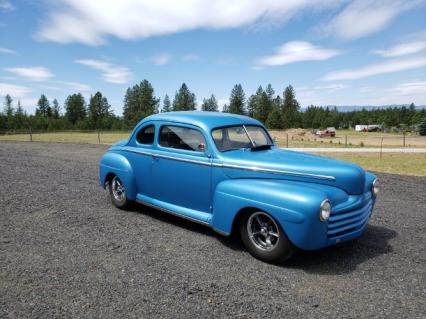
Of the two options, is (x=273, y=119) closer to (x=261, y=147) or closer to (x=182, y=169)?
(x=261, y=147)

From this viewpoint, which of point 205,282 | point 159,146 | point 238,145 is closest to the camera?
point 205,282

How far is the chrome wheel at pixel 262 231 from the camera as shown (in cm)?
437

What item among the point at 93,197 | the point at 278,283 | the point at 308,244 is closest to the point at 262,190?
the point at 308,244

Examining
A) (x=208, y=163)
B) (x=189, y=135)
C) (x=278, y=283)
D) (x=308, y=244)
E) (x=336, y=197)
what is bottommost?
(x=278, y=283)

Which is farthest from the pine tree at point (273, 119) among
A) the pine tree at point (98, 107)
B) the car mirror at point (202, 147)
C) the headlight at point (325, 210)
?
the headlight at point (325, 210)

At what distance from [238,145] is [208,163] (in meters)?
0.62

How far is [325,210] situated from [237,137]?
195cm

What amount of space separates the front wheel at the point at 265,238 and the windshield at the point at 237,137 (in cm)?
117

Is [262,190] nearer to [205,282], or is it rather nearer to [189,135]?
[205,282]

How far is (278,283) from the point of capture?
3861 mm

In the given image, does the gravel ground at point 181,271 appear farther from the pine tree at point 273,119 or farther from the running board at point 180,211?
the pine tree at point 273,119

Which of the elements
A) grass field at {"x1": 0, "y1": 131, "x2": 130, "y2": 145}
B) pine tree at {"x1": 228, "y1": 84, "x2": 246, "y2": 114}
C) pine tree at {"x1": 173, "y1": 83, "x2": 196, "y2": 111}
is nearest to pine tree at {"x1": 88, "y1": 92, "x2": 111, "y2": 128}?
pine tree at {"x1": 173, "y1": 83, "x2": 196, "y2": 111}

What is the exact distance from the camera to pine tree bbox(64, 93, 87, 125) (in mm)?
106875

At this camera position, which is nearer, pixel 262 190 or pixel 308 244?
pixel 308 244
